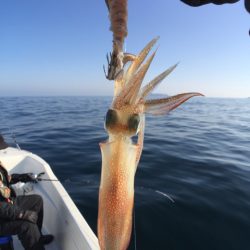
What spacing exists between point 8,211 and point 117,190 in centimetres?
449

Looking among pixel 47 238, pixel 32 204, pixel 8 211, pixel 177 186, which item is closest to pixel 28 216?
pixel 8 211

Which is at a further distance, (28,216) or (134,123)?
(28,216)

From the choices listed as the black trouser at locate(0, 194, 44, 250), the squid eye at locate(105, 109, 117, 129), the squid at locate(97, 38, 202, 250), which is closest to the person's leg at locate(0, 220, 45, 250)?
the black trouser at locate(0, 194, 44, 250)

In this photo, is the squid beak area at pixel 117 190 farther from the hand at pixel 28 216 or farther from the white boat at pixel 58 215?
the hand at pixel 28 216

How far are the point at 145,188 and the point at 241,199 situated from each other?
9.10 ft

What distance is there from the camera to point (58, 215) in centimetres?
561

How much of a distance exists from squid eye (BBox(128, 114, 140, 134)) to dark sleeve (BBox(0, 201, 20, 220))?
4516 millimetres

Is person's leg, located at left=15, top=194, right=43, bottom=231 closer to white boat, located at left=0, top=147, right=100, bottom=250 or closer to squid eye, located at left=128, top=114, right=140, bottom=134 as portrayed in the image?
white boat, located at left=0, top=147, right=100, bottom=250

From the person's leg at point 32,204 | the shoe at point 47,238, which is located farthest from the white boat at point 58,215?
the person's leg at point 32,204

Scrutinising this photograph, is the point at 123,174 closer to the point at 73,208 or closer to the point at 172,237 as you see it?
the point at 73,208

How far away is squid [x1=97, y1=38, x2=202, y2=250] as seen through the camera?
968 millimetres

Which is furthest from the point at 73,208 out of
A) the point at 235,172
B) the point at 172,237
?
the point at 235,172

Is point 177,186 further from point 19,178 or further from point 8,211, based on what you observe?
point 8,211

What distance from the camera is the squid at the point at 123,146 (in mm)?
968
